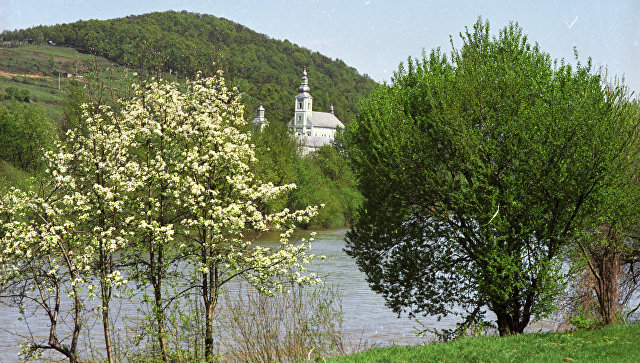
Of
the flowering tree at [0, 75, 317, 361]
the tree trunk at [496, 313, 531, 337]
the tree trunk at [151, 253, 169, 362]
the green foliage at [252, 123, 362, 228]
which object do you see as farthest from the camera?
the green foliage at [252, 123, 362, 228]

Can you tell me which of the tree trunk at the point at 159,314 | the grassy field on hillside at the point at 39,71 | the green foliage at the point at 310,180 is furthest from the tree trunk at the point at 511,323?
→ the grassy field on hillside at the point at 39,71

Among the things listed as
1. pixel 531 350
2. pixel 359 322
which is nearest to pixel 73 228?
pixel 531 350

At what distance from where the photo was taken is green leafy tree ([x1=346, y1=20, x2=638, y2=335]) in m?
18.5

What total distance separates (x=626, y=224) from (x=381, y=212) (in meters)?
8.51

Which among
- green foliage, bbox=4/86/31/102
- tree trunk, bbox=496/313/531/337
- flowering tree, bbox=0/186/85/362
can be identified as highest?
green foliage, bbox=4/86/31/102

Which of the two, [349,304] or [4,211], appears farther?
[349,304]

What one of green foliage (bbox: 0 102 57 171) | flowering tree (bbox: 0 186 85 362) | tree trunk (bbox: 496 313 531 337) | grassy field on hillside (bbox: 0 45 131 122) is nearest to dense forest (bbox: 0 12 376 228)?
green foliage (bbox: 0 102 57 171)

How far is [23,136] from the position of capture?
6162 cm

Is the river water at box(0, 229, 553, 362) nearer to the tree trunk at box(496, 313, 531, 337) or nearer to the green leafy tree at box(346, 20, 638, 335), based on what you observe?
the green leafy tree at box(346, 20, 638, 335)

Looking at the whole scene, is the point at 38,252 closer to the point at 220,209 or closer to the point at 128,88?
the point at 220,209

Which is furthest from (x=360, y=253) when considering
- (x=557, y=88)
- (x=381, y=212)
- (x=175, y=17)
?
(x=175, y=17)

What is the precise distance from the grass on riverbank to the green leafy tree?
2.87m

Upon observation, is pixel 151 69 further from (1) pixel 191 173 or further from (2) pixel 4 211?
(2) pixel 4 211

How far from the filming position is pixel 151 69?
61.8 feet
